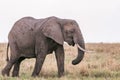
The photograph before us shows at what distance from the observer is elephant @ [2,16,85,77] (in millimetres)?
14602

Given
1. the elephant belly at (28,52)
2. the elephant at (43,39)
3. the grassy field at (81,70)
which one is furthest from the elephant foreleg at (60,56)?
the elephant belly at (28,52)

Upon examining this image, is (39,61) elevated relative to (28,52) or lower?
lower

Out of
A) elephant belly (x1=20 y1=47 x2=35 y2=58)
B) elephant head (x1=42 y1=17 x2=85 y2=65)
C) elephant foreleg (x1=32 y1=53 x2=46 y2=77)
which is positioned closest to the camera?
elephant head (x1=42 y1=17 x2=85 y2=65)

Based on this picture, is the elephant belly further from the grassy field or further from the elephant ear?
the elephant ear

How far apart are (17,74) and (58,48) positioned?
1735 millimetres

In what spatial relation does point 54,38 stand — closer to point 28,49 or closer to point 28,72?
point 28,49

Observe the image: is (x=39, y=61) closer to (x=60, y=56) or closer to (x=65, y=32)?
(x=60, y=56)

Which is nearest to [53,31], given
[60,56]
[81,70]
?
[60,56]

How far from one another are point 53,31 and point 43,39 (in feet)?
1.27

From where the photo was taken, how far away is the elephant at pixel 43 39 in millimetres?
14602

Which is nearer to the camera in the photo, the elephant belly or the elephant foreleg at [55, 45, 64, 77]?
the elephant foreleg at [55, 45, 64, 77]

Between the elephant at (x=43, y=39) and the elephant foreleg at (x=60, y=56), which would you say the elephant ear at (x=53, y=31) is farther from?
the elephant foreleg at (x=60, y=56)

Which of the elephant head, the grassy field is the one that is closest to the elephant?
the elephant head

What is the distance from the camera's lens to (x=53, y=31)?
14.7 m
